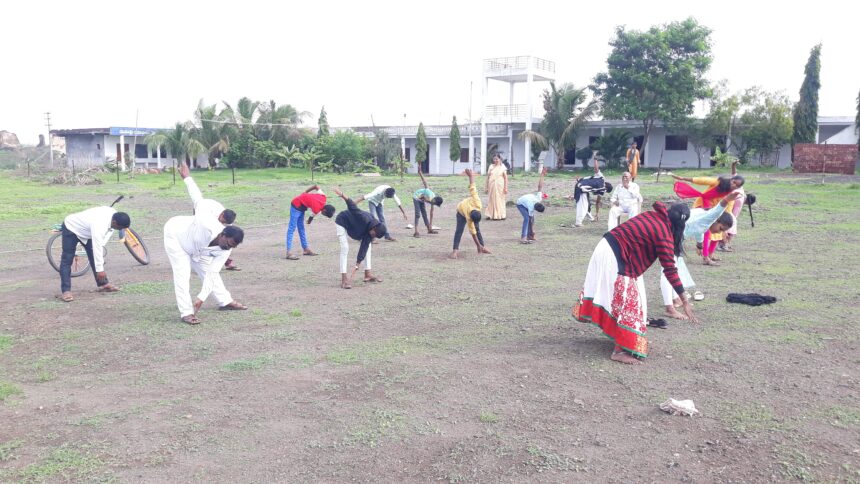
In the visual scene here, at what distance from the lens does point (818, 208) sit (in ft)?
62.2

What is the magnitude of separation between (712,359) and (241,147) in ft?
128

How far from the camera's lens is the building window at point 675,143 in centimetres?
3800

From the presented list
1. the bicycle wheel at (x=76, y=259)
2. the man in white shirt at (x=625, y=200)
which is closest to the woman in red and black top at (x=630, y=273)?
the man in white shirt at (x=625, y=200)

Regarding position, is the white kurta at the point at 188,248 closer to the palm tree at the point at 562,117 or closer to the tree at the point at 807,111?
the palm tree at the point at 562,117

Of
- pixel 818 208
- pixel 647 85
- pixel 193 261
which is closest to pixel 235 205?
pixel 193 261

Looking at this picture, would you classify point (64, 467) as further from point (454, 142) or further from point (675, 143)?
point (454, 142)

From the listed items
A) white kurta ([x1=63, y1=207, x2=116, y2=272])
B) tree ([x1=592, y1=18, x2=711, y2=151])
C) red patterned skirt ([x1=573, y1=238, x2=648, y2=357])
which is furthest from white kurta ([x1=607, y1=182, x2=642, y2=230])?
tree ([x1=592, y1=18, x2=711, y2=151])

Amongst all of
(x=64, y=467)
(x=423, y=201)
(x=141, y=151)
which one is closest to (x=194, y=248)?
(x=64, y=467)

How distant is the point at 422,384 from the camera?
19.7 ft

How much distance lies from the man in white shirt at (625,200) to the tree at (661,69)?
2241 cm

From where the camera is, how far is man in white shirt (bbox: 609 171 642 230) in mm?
13805

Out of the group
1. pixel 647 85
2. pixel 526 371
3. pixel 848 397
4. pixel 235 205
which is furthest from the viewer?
pixel 647 85

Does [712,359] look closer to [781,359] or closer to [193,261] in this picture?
[781,359]

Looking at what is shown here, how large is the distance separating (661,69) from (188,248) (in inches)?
1259
